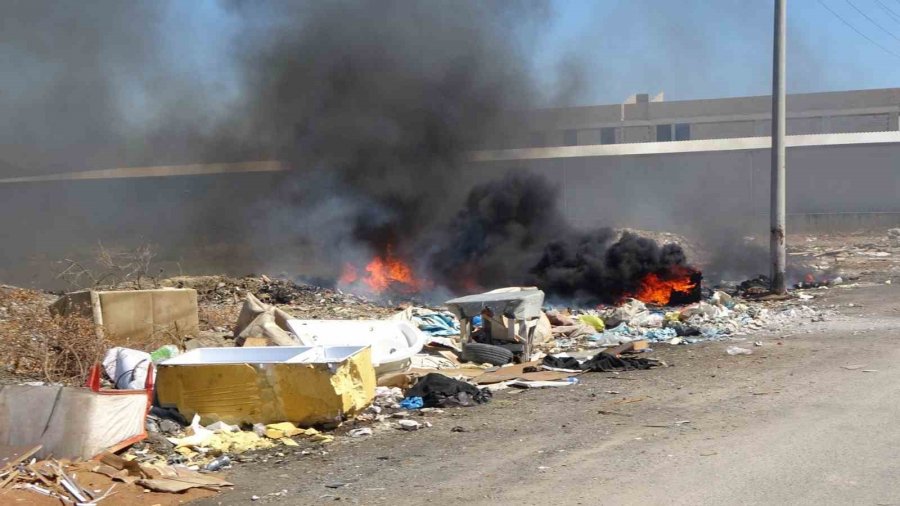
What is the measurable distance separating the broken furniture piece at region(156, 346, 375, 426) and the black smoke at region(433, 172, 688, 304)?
11.4 m

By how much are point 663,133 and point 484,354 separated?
30.8 meters

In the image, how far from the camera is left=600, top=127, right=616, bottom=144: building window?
37.4 metres

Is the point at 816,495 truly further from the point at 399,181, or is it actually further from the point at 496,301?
the point at 399,181

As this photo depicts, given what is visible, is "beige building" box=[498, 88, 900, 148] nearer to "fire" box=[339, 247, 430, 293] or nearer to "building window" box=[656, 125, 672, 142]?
"building window" box=[656, 125, 672, 142]

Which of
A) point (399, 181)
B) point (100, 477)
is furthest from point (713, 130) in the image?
point (100, 477)

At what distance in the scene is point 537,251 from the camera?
772 inches

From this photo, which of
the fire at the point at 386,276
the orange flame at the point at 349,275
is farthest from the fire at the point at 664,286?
the orange flame at the point at 349,275

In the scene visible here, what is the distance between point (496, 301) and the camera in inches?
389

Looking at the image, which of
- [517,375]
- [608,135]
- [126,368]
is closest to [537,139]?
[608,135]

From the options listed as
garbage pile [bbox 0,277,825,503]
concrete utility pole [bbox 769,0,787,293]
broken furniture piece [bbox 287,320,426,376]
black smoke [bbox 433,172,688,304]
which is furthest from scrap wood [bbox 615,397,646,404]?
black smoke [bbox 433,172,688,304]

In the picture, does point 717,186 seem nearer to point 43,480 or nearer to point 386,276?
point 386,276

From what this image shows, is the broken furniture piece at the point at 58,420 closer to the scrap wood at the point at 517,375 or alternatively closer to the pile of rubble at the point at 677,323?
the scrap wood at the point at 517,375

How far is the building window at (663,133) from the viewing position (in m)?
38.1

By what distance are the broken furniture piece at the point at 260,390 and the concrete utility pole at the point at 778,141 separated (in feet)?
32.1
